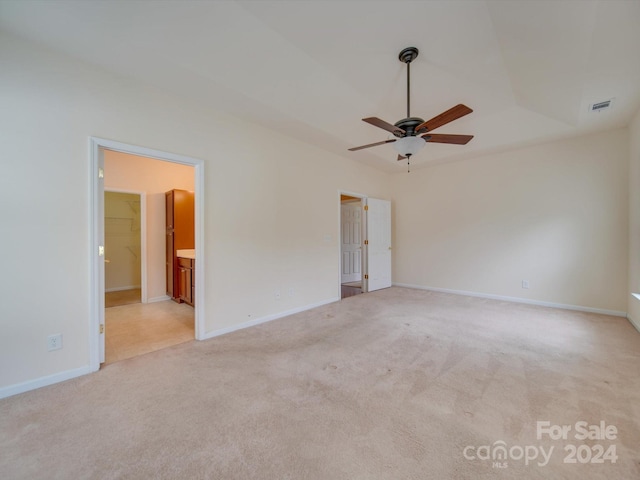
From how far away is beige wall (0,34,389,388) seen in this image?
2021 mm

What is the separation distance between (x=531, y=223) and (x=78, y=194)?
631 cm

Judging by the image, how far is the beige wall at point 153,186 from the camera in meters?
4.52

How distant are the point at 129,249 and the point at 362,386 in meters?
6.26

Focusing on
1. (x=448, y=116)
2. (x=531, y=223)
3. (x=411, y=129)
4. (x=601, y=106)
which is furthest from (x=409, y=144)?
(x=531, y=223)

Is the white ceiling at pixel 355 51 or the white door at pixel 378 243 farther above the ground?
A: the white ceiling at pixel 355 51

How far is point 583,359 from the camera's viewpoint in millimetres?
2529

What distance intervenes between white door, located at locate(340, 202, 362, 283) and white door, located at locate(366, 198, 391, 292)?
970 mm

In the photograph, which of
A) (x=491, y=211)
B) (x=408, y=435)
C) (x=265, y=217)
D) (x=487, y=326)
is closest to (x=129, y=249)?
(x=265, y=217)

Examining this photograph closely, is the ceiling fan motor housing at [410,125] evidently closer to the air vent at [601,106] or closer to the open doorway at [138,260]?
the air vent at [601,106]

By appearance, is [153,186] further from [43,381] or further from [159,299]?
[43,381]

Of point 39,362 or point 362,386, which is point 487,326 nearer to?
point 362,386

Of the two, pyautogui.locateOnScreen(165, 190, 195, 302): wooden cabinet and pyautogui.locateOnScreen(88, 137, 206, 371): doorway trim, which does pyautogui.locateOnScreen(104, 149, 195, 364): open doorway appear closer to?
pyautogui.locateOnScreen(165, 190, 195, 302): wooden cabinet

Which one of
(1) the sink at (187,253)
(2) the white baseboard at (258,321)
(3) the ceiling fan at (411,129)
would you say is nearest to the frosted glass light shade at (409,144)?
(3) the ceiling fan at (411,129)

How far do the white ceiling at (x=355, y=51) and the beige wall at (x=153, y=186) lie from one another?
2606 mm
